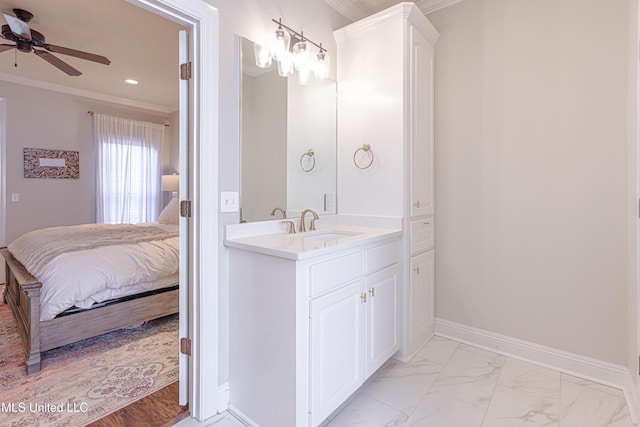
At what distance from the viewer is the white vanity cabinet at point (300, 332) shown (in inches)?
55.7

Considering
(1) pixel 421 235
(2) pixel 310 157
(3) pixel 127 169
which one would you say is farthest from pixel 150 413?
(3) pixel 127 169

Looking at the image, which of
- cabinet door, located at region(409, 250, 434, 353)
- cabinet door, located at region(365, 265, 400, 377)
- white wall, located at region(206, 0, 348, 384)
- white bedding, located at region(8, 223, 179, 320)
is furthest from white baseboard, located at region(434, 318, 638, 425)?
white bedding, located at region(8, 223, 179, 320)

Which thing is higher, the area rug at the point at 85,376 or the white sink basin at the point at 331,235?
the white sink basin at the point at 331,235

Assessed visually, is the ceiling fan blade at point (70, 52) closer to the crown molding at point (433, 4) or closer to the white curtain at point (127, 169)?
the white curtain at point (127, 169)

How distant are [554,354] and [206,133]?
8.31 ft

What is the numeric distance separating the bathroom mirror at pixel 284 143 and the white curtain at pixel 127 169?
3.86 meters

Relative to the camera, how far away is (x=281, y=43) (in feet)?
6.67

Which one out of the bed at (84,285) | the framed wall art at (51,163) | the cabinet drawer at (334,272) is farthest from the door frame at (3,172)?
the cabinet drawer at (334,272)

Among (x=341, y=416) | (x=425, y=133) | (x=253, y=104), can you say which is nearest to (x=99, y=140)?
(x=253, y=104)

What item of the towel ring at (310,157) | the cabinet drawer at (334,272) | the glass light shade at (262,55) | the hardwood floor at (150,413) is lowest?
the hardwood floor at (150,413)

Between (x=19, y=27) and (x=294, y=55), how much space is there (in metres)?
2.19

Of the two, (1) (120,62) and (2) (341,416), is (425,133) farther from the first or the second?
(1) (120,62)

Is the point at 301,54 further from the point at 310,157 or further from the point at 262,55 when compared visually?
the point at 310,157

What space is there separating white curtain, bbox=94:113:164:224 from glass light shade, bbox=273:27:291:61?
394cm
